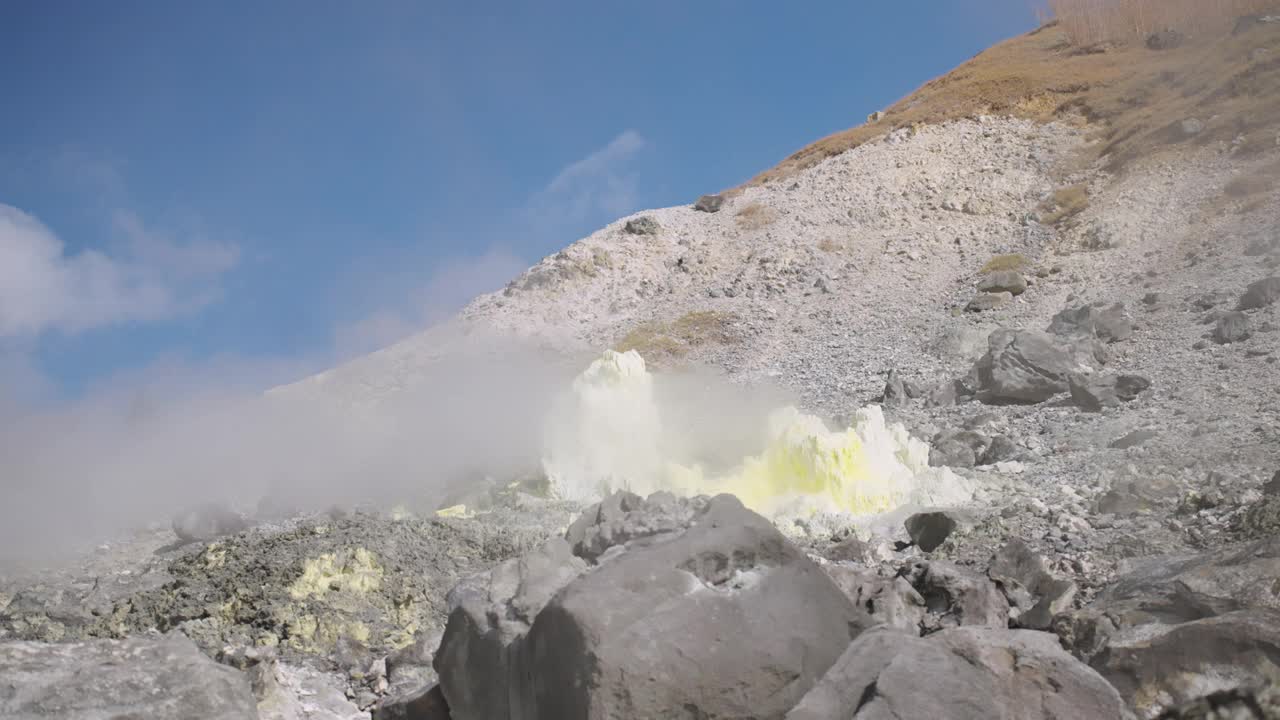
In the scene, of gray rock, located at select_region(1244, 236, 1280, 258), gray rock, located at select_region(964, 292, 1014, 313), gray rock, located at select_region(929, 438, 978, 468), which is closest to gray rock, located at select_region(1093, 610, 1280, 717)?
gray rock, located at select_region(929, 438, 978, 468)

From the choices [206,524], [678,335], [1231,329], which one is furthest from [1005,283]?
[206,524]

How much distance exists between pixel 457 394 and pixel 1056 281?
1898 centimetres

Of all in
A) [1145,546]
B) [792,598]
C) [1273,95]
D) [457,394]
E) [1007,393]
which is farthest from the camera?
[1273,95]

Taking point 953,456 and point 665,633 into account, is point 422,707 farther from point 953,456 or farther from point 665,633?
point 953,456

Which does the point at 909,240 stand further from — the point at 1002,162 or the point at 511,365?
the point at 511,365

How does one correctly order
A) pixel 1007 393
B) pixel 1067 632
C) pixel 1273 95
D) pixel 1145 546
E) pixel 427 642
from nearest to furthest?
pixel 1067 632
pixel 427 642
pixel 1145 546
pixel 1007 393
pixel 1273 95

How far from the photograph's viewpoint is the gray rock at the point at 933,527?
9.94 meters

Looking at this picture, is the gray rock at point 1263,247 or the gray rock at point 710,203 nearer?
the gray rock at point 1263,247

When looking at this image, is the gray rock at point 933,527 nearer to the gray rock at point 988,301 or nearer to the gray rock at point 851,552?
the gray rock at point 851,552

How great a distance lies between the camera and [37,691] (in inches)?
199

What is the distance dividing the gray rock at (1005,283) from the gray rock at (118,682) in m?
28.3

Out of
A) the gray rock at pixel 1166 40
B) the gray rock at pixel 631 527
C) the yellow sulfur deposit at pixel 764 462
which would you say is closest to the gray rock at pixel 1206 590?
the gray rock at pixel 631 527

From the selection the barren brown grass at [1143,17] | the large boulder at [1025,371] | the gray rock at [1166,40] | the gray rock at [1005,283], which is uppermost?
the barren brown grass at [1143,17]

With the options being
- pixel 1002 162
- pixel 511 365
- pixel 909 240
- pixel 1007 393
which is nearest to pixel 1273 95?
pixel 1002 162
